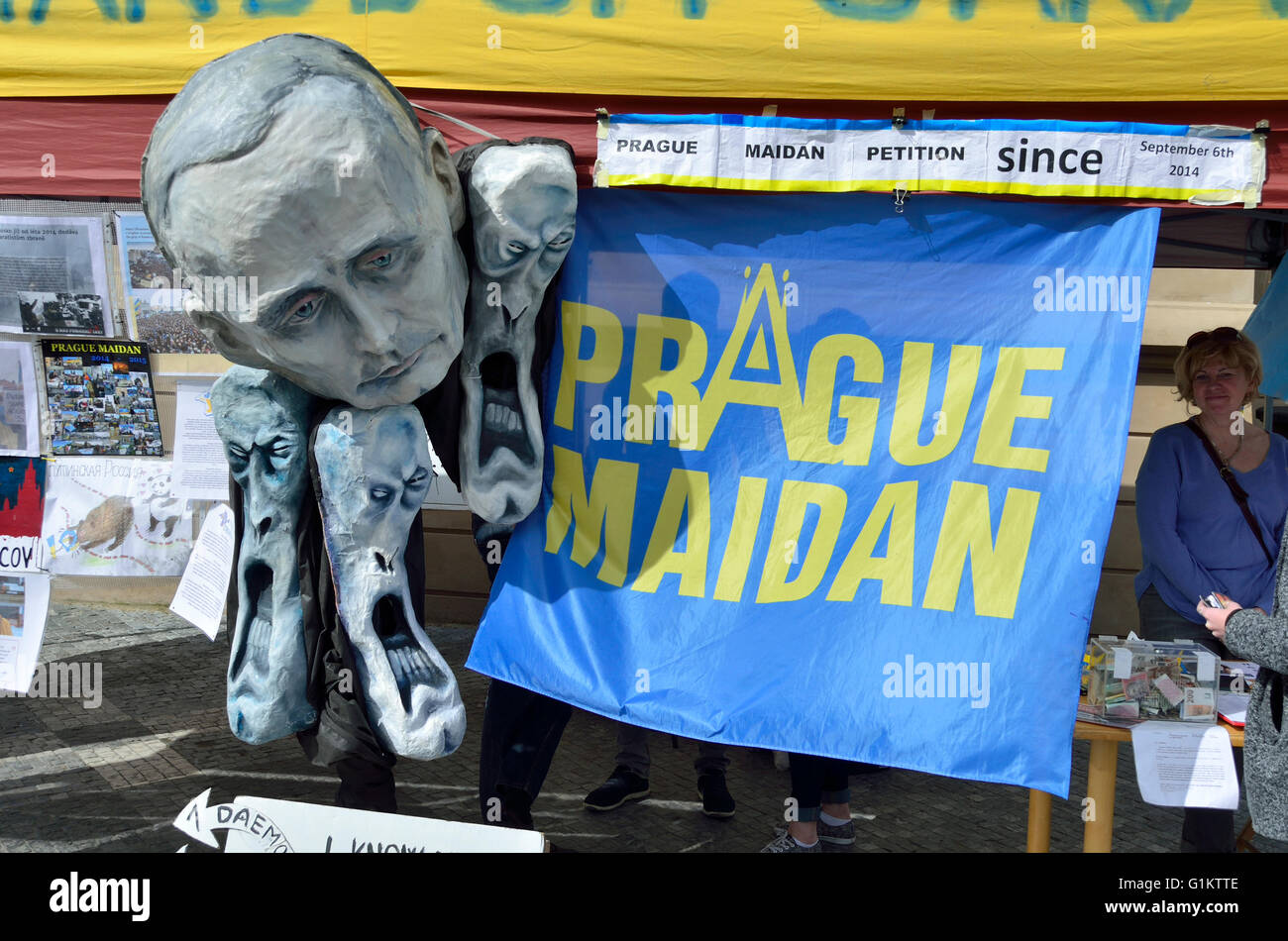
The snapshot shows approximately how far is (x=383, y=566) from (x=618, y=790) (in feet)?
6.73

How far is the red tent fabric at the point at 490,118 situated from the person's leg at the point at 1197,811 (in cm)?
143

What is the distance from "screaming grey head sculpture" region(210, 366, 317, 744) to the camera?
291 centimetres

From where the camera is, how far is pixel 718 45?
275 centimetres

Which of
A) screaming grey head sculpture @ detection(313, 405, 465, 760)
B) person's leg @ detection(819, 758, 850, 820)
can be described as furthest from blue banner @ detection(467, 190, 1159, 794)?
person's leg @ detection(819, 758, 850, 820)

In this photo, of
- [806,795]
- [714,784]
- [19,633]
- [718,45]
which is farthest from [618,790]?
[718,45]

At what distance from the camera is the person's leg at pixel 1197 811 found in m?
3.51

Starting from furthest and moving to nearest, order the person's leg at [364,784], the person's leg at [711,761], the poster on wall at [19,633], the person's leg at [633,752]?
the person's leg at [633,752] < the person's leg at [711,761] < the poster on wall at [19,633] < the person's leg at [364,784]

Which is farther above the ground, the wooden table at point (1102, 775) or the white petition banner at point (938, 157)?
the white petition banner at point (938, 157)

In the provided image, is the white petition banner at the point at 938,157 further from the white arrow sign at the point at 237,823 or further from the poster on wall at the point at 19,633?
the poster on wall at the point at 19,633

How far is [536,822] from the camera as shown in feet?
14.2

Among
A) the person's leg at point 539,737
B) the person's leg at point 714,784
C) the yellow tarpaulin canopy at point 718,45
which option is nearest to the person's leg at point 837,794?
the person's leg at point 714,784

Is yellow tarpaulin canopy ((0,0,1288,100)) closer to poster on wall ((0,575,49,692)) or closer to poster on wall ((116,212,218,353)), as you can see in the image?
poster on wall ((116,212,218,353))

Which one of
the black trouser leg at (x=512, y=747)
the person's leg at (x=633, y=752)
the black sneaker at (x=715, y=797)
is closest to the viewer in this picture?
the black trouser leg at (x=512, y=747)

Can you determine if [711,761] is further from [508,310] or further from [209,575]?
[508,310]
